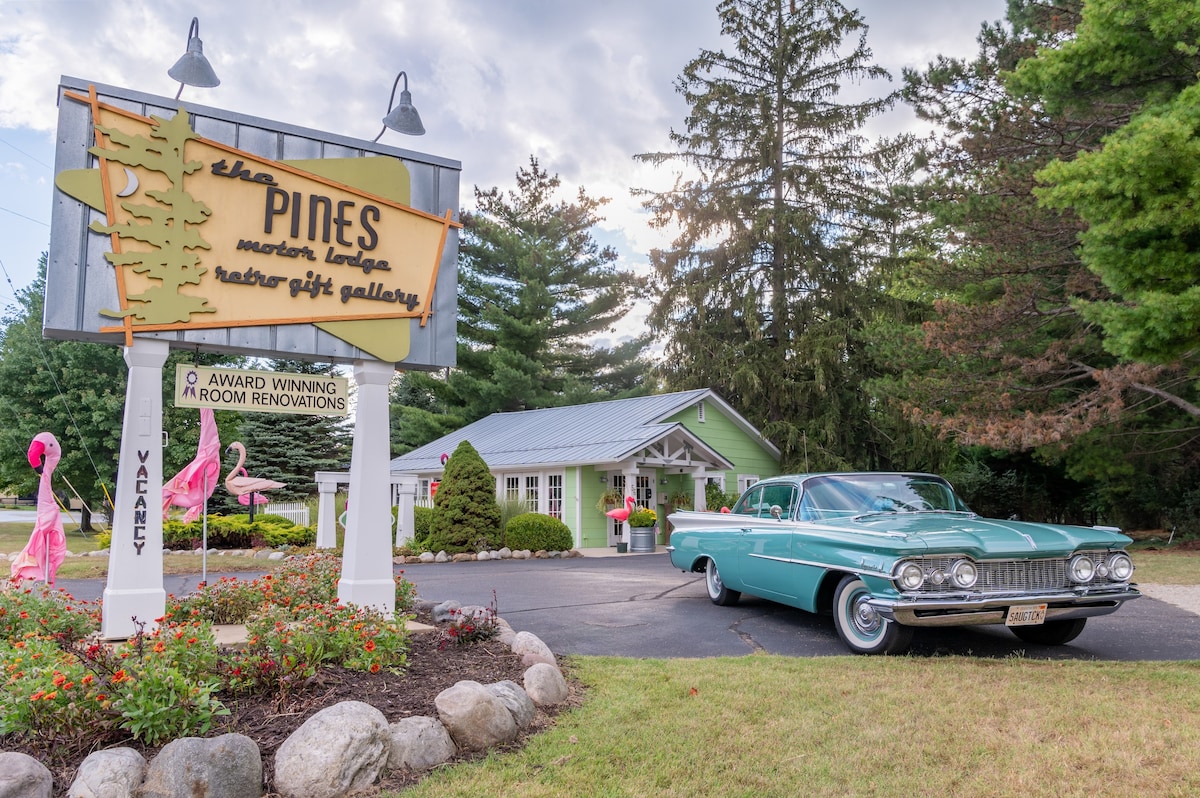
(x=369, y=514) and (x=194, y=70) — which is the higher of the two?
(x=194, y=70)

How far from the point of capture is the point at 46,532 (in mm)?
7430

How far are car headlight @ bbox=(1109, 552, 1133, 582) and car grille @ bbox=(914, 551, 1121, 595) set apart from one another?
3.9 inches

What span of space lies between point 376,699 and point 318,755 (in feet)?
3.07

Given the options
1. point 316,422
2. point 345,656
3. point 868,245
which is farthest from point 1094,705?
point 316,422

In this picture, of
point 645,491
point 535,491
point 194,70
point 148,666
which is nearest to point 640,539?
point 645,491

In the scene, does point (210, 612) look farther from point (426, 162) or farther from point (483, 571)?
point (483, 571)

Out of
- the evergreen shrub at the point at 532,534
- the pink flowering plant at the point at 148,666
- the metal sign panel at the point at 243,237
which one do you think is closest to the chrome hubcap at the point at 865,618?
the pink flowering plant at the point at 148,666

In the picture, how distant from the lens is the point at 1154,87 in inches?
480

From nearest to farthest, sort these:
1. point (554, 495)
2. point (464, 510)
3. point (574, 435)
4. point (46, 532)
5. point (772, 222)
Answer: point (46, 532), point (464, 510), point (554, 495), point (574, 435), point (772, 222)

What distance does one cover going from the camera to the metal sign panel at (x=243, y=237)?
6.32 meters

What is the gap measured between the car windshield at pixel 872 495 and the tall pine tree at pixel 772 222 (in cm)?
2326

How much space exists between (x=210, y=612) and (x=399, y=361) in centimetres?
266

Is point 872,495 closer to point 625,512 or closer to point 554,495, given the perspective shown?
point 625,512

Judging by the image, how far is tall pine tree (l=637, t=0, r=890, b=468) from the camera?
105ft
